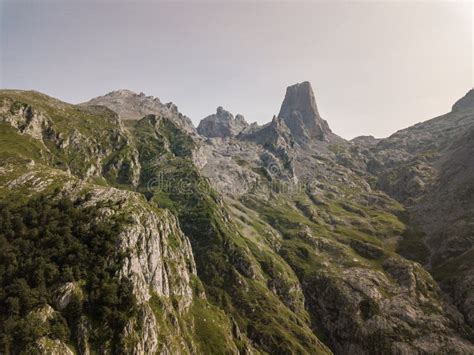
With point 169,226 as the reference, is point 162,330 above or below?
below

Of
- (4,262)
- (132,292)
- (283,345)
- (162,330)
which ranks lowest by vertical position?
(283,345)


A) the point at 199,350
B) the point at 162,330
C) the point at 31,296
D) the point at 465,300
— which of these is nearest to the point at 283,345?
the point at 199,350

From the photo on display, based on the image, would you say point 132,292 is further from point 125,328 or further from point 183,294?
point 183,294

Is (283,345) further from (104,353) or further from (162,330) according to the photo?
(104,353)

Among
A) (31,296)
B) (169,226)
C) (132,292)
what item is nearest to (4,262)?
(31,296)

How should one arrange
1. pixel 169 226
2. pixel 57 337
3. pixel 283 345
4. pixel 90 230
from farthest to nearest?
1. pixel 169 226
2. pixel 283 345
3. pixel 90 230
4. pixel 57 337

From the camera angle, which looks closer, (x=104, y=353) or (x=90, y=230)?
(x=104, y=353)

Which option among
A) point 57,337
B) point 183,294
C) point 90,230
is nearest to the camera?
point 57,337

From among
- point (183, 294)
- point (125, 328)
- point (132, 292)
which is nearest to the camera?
point (125, 328)

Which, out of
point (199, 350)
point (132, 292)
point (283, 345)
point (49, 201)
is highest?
point (49, 201)
